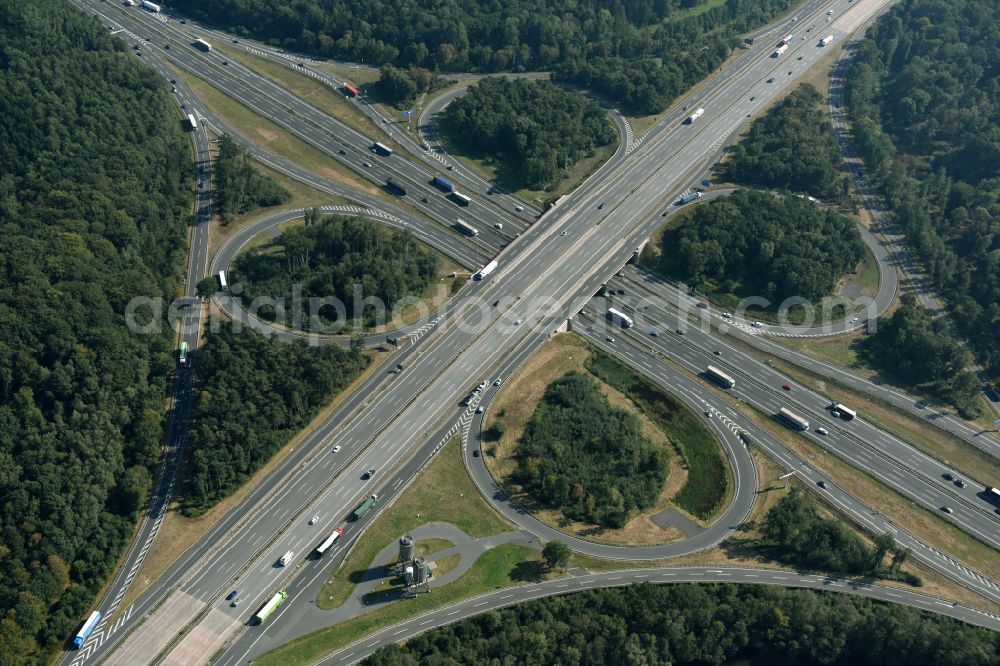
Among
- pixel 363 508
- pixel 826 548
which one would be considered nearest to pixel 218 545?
pixel 363 508

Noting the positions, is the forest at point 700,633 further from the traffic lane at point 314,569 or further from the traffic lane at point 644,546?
the traffic lane at point 314,569

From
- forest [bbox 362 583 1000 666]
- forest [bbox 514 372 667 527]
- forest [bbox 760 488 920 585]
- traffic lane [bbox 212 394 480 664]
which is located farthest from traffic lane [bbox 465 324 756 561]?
traffic lane [bbox 212 394 480 664]

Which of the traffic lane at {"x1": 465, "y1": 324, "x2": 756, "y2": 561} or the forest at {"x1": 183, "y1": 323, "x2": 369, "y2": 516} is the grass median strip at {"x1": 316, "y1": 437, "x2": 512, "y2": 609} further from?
the forest at {"x1": 183, "y1": 323, "x2": 369, "y2": 516}

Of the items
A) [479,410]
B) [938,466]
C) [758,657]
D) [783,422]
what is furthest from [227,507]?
[938,466]

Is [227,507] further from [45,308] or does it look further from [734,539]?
[734,539]

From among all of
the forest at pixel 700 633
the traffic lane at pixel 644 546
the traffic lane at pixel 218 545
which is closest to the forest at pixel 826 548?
the forest at pixel 700 633

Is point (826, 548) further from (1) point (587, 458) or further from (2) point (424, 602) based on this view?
(2) point (424, 602)
